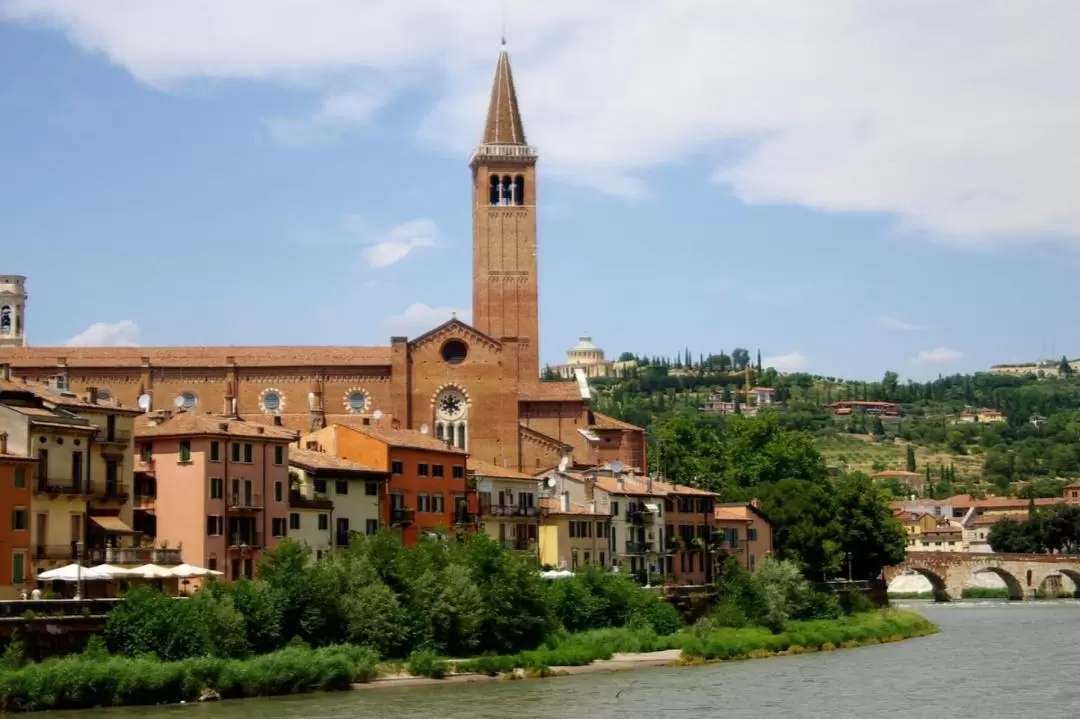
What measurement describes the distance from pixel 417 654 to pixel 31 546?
1183 centimetres

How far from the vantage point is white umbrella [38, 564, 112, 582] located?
1863 inches

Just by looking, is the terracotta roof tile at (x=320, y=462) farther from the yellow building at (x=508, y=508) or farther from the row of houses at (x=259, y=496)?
the yellow building at (x=508, y=508)

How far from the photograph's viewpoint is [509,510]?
7088 cm

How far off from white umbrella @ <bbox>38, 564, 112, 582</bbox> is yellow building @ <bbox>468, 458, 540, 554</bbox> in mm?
23238

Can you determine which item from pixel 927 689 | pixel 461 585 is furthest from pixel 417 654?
pixel 927 689

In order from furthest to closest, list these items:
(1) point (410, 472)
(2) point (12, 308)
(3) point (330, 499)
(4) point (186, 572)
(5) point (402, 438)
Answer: (2) point (12, 308)
(5) point (402, 438)
(1) point (410, 472)
(3) point (330, 499)
(4) point (186, 572)

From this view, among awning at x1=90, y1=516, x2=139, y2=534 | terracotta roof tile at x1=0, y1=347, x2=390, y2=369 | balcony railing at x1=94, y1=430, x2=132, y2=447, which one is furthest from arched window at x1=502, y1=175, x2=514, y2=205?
awning at x1=90, y1=516, x2=139, y2=534

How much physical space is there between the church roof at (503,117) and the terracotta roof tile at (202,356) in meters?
19.2

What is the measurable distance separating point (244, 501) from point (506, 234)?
4553 cm

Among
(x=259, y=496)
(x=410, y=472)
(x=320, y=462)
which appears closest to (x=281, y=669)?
(x=259, y=496)

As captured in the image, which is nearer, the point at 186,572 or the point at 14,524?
the point at 14,524

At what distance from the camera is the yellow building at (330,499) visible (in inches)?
2378

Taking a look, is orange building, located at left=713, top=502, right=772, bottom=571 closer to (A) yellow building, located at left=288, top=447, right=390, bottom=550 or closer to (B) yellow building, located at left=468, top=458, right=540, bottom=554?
(B) yellow building, located at left=468, top=458, right=540, bottom=554

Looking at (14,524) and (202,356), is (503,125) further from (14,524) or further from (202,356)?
(14,524)
